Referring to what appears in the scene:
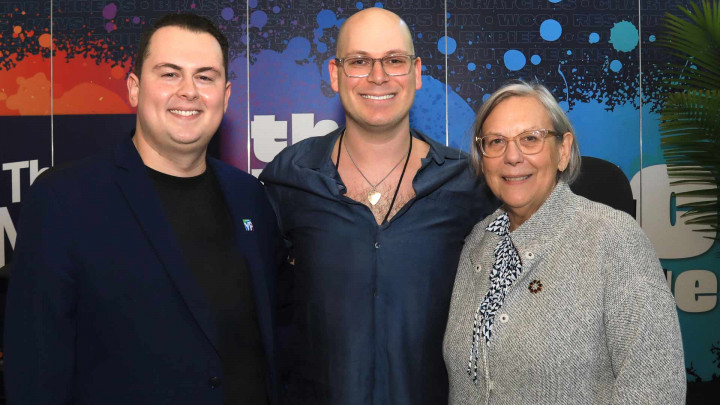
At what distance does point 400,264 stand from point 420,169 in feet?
1.21

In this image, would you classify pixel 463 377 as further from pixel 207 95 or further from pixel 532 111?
pixel 207 95

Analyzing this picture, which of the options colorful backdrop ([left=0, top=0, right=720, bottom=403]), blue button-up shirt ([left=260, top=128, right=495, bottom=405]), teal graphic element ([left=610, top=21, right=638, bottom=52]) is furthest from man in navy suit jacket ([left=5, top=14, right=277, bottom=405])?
teal graphic element ([left=610, top=21, right=638, bottom=52])

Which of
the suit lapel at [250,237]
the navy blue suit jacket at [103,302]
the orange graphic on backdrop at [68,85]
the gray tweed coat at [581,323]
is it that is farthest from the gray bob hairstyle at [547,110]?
the orange graphic on backdrop at [68,85]

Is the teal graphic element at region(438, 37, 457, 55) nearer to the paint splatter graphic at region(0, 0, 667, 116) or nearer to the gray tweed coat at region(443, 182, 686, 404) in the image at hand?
the paint splatter graphic at region(0, 0, 667, 116)

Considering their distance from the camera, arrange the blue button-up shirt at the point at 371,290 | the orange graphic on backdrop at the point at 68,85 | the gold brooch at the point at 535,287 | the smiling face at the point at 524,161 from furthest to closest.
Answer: the orange graphic on backdrop at the point at 68,85 < the blue button-up shirt at the point at 371,290 < the smiling face at the point at 524,161 < the gold brooch at the point at 535,287

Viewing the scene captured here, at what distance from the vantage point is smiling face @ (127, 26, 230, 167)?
1896 millimetres

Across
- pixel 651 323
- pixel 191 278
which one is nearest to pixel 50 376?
pixel 191 278

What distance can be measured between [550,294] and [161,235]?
1082 mm

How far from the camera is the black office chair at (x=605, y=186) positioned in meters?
2.37

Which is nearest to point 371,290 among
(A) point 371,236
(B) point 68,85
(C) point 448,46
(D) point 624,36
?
(A) point 371,236

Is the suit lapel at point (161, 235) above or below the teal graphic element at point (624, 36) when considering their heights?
below

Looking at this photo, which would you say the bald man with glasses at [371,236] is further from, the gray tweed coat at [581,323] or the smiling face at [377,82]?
the gray tweed coat at [581,323]

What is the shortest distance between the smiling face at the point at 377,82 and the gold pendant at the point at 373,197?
0.76 ft

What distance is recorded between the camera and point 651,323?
156 cm
